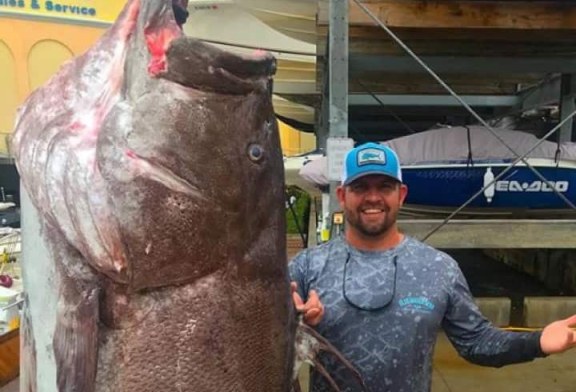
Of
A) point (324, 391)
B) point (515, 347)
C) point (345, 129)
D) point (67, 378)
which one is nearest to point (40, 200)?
point (67, 378)

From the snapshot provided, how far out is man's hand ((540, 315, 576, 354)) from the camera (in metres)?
2.06

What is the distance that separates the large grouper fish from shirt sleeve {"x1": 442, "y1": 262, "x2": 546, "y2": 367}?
105 cm

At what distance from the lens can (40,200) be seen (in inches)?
54.6

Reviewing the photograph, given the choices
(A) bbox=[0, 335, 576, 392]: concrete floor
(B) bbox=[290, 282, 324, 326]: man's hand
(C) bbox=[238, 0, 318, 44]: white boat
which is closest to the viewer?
(B) bbox=[290, 282, 324, 326]: man's hand

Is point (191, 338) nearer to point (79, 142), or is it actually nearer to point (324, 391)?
point (79, 142)

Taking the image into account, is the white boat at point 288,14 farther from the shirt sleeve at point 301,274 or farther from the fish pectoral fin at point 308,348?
the fish pectoral fin at point 308,348

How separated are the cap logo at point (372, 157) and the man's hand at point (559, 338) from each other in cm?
77

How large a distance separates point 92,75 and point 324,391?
1337 millimetres

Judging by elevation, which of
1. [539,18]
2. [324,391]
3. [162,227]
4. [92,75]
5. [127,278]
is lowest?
[324,391]

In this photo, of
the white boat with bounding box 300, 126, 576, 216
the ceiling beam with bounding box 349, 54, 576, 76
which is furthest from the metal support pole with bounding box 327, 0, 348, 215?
the ceiling beam with bounding box 349, 54, 576, 76

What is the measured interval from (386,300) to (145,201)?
110 centimetres

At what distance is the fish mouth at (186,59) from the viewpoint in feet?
4.50

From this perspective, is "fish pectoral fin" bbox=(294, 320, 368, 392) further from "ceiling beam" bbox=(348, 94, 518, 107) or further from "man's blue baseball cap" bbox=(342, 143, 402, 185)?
"ceiling beam" bbox=(348, 94, 518, 107)

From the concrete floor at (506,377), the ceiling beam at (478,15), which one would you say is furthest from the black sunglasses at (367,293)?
the ceiling beam at (478,15)
